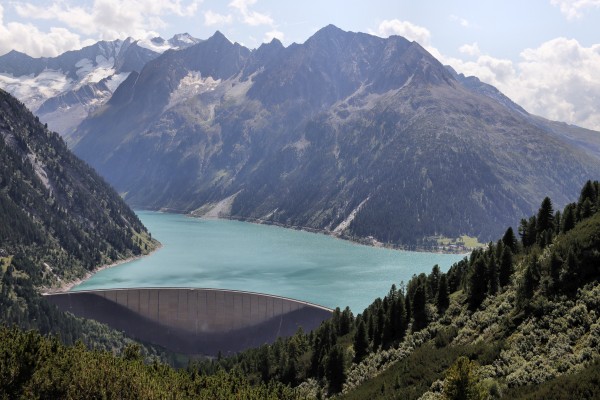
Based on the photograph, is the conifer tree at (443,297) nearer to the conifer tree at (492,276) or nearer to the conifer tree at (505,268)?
the conifer tree at (492,276)

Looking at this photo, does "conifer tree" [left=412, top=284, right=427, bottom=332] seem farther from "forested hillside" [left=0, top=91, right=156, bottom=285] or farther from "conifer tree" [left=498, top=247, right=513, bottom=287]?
"forested hillside" [left=0, top=91, right=156, bottom=285]

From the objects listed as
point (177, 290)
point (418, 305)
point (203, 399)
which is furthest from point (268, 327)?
point (203, 399)

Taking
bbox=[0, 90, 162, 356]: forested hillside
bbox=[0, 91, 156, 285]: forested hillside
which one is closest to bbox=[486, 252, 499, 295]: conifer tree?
bbox=[0, 90, 162, 356]: forested hillside

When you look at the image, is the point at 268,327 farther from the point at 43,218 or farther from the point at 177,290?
the point at 43,218

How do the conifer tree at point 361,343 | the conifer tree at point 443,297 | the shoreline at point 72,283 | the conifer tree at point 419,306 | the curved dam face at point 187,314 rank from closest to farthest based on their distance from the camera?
the conifer tree at point 419,306, the conifer tree at point 443,297, the conifer tree at point 361,343, the curved dam face at point 187,314, the shoreline at point 72,283

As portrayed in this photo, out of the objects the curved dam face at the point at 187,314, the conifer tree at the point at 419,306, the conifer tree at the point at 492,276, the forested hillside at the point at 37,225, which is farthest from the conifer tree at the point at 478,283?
the forested hillside at the point at 37,225
